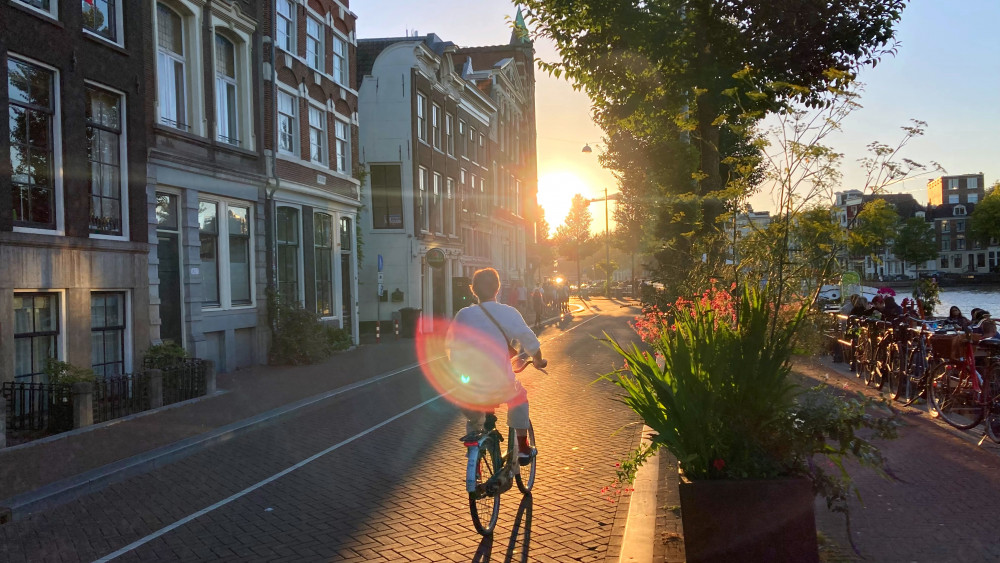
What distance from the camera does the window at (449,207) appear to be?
3725 centimetres

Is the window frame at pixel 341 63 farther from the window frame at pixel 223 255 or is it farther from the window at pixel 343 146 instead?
the window frame at pixel 223 255

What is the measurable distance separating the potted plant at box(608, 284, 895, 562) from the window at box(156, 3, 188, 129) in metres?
14.4

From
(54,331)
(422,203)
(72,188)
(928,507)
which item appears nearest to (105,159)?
(72,188)

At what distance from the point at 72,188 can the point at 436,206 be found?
76.7ft

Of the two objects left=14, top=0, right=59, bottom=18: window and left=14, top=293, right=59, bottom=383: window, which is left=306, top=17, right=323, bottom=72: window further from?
left=14, top=293, right=59, bottom=383: window

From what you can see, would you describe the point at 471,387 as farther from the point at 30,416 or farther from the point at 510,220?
the point at 510,220

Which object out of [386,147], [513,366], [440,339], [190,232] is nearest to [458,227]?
[386,147]

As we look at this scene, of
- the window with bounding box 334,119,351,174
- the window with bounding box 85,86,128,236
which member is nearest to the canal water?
the window with bounding box 334,119,351,174

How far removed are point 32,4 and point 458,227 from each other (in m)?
27.2

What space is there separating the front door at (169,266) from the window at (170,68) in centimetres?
173

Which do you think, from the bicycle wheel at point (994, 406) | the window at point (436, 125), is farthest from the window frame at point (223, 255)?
the window at point (436, 125)

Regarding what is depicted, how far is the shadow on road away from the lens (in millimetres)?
5375

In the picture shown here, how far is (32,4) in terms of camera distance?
12438mm

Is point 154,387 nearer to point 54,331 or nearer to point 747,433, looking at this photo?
point 54,331
